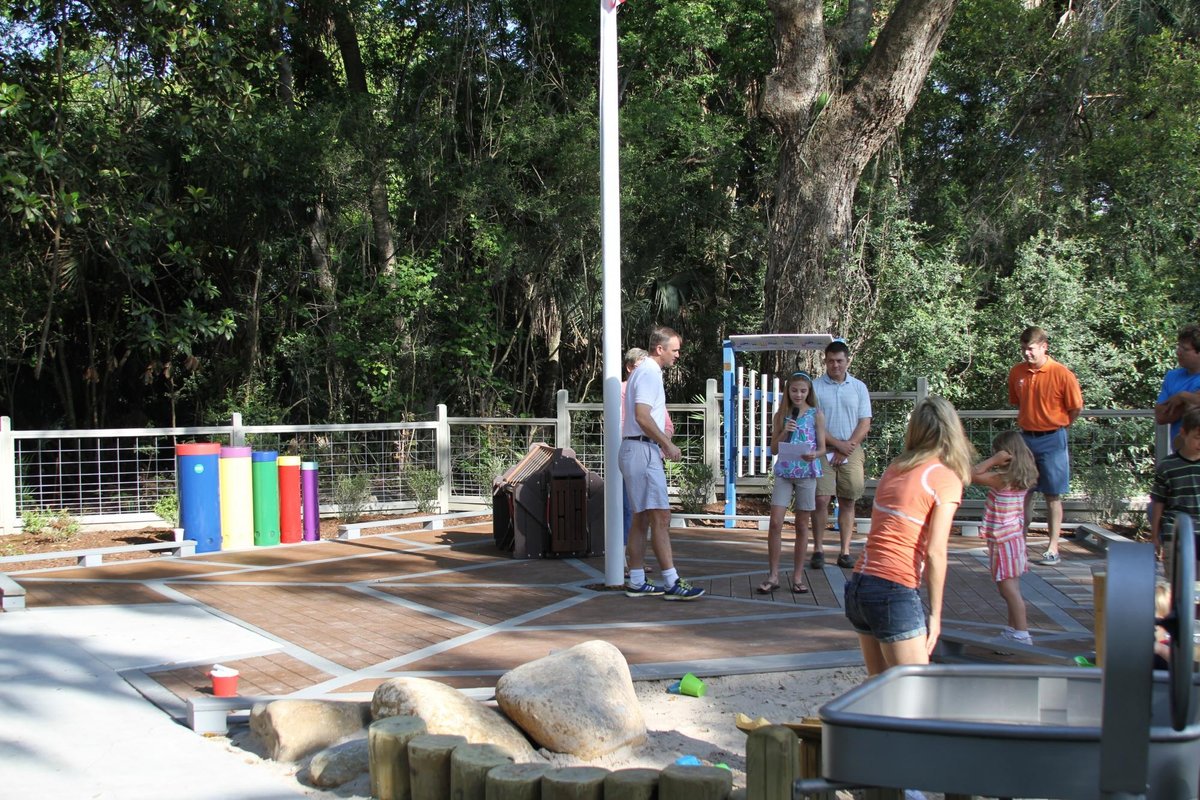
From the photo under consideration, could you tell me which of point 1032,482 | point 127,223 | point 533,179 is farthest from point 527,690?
point 533,179

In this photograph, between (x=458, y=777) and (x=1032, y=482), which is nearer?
(x=458, y=777)

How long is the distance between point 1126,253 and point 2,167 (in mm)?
15241

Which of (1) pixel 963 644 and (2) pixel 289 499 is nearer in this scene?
(1) pixel 963 644

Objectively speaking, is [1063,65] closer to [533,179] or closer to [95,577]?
[533,179]

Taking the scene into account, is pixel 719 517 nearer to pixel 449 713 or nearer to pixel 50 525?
pixel 50 525

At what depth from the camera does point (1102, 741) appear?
2.27m

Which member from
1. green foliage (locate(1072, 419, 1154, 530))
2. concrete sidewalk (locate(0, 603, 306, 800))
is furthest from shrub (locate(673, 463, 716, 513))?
concrete sidewalk (locate(0, 603, 306, 800))

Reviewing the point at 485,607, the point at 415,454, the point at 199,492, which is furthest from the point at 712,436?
the point at 485,607

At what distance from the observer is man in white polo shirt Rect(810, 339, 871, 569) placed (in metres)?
8.33

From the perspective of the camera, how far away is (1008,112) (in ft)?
59.1

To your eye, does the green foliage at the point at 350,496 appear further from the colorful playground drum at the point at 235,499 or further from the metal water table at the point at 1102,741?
the metal water table at the point at 1102,741

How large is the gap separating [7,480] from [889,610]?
1057 centimetres

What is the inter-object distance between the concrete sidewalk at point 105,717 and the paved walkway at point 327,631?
0.04 feet

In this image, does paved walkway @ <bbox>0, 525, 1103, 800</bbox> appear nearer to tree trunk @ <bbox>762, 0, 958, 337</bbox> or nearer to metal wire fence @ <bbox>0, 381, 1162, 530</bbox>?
metal wire fence @ <bbox>0, 381, 1162, 530</bbox>
